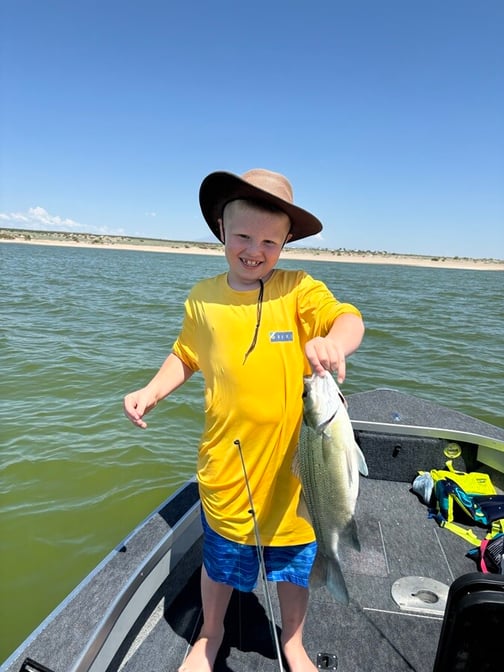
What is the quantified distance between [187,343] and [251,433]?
1.90 feet

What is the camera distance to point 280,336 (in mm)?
1826

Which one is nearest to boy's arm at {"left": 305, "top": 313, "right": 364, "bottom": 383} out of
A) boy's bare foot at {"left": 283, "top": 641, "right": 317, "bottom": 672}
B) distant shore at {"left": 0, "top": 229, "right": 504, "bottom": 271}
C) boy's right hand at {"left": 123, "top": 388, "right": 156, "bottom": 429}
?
boy's right hand at {"left": 123, "top": 388, "right": 156, "bottom": 429}

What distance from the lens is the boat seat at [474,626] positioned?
3.58 feet

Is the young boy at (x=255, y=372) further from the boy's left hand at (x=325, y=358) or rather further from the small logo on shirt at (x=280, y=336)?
the boy's left hand at (x=325, y=358)

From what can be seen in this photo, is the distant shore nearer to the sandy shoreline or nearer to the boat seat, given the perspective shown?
the sandy shoreline

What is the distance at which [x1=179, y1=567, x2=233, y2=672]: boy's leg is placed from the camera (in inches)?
82.4

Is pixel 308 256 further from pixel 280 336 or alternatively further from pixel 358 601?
pixel 280 336

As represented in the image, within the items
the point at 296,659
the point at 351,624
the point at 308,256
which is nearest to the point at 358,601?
the point at 351,624

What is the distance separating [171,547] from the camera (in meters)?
2.46

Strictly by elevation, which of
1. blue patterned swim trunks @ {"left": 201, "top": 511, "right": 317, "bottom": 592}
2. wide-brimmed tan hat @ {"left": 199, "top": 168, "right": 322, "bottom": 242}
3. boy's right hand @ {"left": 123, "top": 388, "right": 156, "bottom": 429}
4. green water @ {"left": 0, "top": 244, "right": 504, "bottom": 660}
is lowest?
green water @ {"left": 0, "top": 244, "right": 504, "bottom": 660}

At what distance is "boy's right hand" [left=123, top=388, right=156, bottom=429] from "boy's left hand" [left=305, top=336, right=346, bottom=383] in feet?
2.99

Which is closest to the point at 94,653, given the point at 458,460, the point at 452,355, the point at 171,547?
the point at 171,547

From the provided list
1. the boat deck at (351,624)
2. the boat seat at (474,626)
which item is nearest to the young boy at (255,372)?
the boat deck at (351,624)

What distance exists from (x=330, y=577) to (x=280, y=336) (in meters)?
0.95
